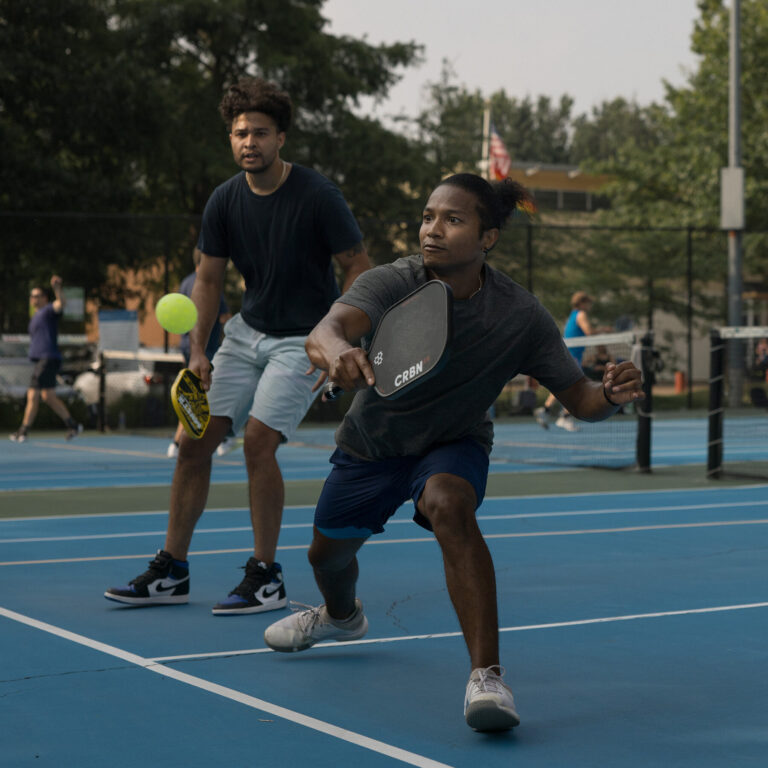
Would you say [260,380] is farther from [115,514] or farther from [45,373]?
[45,373]

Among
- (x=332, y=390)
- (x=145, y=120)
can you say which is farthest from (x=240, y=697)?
(x=145, y=120)

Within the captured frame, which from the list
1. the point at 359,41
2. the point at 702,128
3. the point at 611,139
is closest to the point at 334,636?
the point at 359,41

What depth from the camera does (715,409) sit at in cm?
1241

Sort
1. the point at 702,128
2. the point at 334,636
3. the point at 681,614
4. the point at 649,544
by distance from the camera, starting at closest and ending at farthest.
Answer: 1. the point at 334,636
2. the point at 681,614
3. the point at 649,544
4. the point at 702,128

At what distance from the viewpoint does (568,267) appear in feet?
99.0

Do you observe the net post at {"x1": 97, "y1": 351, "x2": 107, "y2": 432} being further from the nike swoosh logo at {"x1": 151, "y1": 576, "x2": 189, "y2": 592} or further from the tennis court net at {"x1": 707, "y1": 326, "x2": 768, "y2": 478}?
the nike swoosh logo at {"x1": 151, "y1": 576, "x2": 189, "y2": 592}

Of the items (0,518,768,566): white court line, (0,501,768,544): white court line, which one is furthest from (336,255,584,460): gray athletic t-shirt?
(0,501,768,544): white court line

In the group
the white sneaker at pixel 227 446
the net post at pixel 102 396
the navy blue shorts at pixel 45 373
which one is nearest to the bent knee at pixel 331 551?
the white sneaker at pixel 227 446

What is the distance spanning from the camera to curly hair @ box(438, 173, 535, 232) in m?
4.26

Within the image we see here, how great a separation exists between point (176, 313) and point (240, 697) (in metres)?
2.79

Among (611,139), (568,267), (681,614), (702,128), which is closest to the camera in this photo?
(681,614)

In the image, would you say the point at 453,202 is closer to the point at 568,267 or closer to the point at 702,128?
the point at 568,267

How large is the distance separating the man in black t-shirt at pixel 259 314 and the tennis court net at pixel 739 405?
23.0ft

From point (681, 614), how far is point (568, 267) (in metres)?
24.8
